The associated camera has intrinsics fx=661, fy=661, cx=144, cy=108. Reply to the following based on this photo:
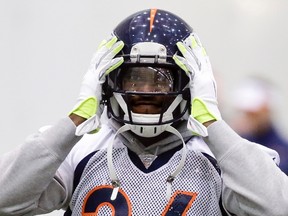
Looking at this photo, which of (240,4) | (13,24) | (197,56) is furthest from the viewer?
(240,4)

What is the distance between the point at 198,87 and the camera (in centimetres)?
131

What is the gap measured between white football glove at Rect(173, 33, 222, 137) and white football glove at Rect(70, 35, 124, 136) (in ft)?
0.42

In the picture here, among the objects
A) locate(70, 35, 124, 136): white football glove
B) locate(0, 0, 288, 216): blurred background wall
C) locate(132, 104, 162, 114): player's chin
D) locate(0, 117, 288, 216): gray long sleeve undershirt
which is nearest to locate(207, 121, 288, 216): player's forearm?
locate(0, 117, 288, 216): gray long sleeve undershirt

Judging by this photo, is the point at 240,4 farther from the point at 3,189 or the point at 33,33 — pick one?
the point at 3,189

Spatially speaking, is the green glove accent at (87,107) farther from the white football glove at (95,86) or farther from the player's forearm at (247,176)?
the player's forearm at (247,176)

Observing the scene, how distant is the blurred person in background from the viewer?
2.36 m

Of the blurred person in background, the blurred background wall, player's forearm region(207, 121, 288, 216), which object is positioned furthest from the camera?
the blurred person in background

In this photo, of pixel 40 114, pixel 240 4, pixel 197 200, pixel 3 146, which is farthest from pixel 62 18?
pixel 197 200

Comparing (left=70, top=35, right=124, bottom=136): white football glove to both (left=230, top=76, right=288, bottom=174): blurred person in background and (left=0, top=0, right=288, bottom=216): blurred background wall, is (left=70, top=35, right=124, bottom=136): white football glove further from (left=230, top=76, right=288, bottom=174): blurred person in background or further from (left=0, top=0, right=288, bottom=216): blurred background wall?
(left=230, top=76, right=288, bottom=174): blurred person in background

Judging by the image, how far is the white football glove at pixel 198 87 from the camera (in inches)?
51.1

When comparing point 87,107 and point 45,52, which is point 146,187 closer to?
point 87,107

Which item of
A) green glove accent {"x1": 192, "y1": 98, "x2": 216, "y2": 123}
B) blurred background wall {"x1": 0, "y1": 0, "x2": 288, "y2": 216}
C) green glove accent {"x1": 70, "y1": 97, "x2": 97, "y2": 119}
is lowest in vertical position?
blurred background wall {"x1": 0, "y1": 0, "x2": 288, "y2": 216}

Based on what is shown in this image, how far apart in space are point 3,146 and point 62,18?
1.53ft

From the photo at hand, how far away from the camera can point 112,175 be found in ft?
4.30
